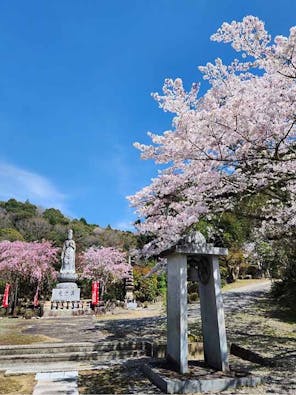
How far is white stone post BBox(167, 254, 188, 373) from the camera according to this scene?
5.44m

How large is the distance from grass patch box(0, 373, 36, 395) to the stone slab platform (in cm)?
191

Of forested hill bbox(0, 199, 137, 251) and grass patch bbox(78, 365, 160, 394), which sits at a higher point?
forested hill bbox(0, 199, 137, 251)

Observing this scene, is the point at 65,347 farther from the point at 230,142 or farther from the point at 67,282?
the point at 67,282

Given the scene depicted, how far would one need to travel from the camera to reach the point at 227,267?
96.5 ft

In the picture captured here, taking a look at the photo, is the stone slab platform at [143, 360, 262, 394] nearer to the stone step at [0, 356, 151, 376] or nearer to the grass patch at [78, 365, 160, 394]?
the grass patch at [78, 365, 160, 394]

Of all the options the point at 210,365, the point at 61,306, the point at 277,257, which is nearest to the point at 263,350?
the point at 210,365

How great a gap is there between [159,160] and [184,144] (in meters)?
1.10

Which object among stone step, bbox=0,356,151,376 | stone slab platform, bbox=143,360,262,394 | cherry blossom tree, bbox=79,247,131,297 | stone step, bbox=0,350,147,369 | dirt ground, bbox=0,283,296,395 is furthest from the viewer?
cherry blossom tree, bbox=79,247,131,297

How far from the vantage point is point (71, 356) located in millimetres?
7090

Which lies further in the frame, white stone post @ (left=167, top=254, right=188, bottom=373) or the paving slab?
white stone post @ (left=167, top=254, right=188, bottom=373)

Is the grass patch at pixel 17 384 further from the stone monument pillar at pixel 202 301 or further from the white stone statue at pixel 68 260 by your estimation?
the white stone statue at pixel 68 260

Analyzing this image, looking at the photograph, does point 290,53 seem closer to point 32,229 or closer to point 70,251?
point 70,251

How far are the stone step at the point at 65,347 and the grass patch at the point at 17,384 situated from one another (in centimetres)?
139

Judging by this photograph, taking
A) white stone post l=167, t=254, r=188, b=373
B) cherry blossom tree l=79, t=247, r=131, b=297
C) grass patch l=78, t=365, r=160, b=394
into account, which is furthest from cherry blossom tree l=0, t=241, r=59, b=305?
white stone post l=167, t=254, r=188, b=373
